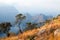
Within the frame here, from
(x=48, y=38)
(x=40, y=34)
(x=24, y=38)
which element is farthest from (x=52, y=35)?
(x=24, y=38)

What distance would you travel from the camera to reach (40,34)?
3481 centimetres

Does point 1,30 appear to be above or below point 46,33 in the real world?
below

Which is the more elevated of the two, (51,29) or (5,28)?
(51,29)

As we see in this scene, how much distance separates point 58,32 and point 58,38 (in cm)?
114

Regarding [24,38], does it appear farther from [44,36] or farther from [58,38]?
[58,38]

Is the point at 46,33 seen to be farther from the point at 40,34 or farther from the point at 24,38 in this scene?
the point at 24,38

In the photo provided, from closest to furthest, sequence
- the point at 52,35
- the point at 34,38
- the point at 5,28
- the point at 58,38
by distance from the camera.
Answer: the point at 58,38
the point at 52,35
the point at 34,38
the point at 5,28

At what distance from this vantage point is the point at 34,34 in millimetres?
36000

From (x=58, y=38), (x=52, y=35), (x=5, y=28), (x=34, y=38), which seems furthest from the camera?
(x=5, y=28)

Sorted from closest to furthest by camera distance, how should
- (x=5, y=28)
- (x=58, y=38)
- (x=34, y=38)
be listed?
(x=58, y=38) → (x=34, y=38) → (x=5, y=28)

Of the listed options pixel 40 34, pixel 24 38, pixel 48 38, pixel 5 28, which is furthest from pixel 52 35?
→ pixel 5 28

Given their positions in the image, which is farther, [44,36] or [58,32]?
[44,36]

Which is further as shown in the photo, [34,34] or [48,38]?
[34,34]

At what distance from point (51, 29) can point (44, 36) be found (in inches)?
62.4
